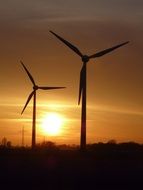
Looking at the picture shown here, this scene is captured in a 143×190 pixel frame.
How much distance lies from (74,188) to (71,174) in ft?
28.7

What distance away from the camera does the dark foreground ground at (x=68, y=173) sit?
6975cm

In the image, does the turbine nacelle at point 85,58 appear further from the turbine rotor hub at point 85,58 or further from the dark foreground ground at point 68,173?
the dark foreground ground at point 68,173

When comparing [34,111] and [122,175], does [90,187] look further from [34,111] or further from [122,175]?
[34,111]

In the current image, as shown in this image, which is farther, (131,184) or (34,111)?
(34,111)

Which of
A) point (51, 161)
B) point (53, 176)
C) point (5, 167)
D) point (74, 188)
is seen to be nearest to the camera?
point (74, 188)

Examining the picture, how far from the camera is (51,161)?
8919 cm

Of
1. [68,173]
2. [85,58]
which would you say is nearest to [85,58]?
[85,58]

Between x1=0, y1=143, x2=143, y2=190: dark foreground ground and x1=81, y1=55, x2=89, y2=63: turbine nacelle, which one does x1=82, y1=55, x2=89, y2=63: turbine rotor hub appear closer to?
x1=81, y1=55, x2=89, y2=63: turbine nacelle

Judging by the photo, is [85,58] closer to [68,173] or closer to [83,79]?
[83,79]

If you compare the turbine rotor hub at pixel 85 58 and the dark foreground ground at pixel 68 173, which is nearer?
the dark foreground ground at pixel 68 173

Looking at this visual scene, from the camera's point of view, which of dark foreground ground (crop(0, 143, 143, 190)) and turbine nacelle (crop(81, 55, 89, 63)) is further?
turbine nacelle (crop(81, 55, 89, 63))

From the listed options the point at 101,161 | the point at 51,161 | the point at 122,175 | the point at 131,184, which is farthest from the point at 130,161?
the point at 131,184

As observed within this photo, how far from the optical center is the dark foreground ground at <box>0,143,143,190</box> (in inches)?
2746

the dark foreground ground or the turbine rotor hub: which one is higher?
the turbine rotor hub
